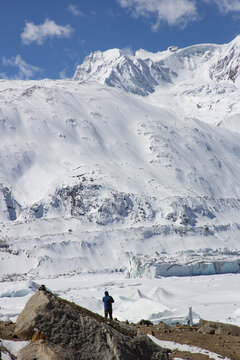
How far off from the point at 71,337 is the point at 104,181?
2542 inches

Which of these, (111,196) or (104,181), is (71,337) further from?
(104,181)

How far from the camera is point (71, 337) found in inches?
321

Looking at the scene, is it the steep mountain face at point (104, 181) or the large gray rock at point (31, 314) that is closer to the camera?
the large gray rock at point (31, 314)

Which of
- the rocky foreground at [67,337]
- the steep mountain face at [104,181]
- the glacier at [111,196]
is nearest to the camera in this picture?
the rocky foreground at [67,337]

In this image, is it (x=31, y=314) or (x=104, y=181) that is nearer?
(x=31, y=314)

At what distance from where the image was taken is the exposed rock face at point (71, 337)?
308 inches

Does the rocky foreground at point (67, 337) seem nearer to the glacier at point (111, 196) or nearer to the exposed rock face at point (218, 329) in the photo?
the exposed rock face at point (218, 329)

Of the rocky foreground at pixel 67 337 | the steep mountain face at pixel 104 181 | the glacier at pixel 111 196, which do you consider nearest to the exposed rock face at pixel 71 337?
the rocky foreground at pixel 67 337

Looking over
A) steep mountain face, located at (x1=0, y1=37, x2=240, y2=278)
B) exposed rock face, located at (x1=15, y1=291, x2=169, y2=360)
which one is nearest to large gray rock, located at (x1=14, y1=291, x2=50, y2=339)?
exposed rock face, located at (x1=15, y1=291, x2=169, y2=360)

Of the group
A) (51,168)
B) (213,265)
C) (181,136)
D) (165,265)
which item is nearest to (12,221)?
(51,168)

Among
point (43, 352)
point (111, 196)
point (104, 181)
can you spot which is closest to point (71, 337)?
point (43, 352)

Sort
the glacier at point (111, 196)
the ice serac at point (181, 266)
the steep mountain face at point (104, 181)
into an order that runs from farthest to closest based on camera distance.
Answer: the steep mountain face at point (104, 181) < the glacier at point (111, 196) < the ice serac at point (181, 266)

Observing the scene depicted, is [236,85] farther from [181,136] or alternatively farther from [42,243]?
[42,243]

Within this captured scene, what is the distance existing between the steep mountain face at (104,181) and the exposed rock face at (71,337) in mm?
46896
